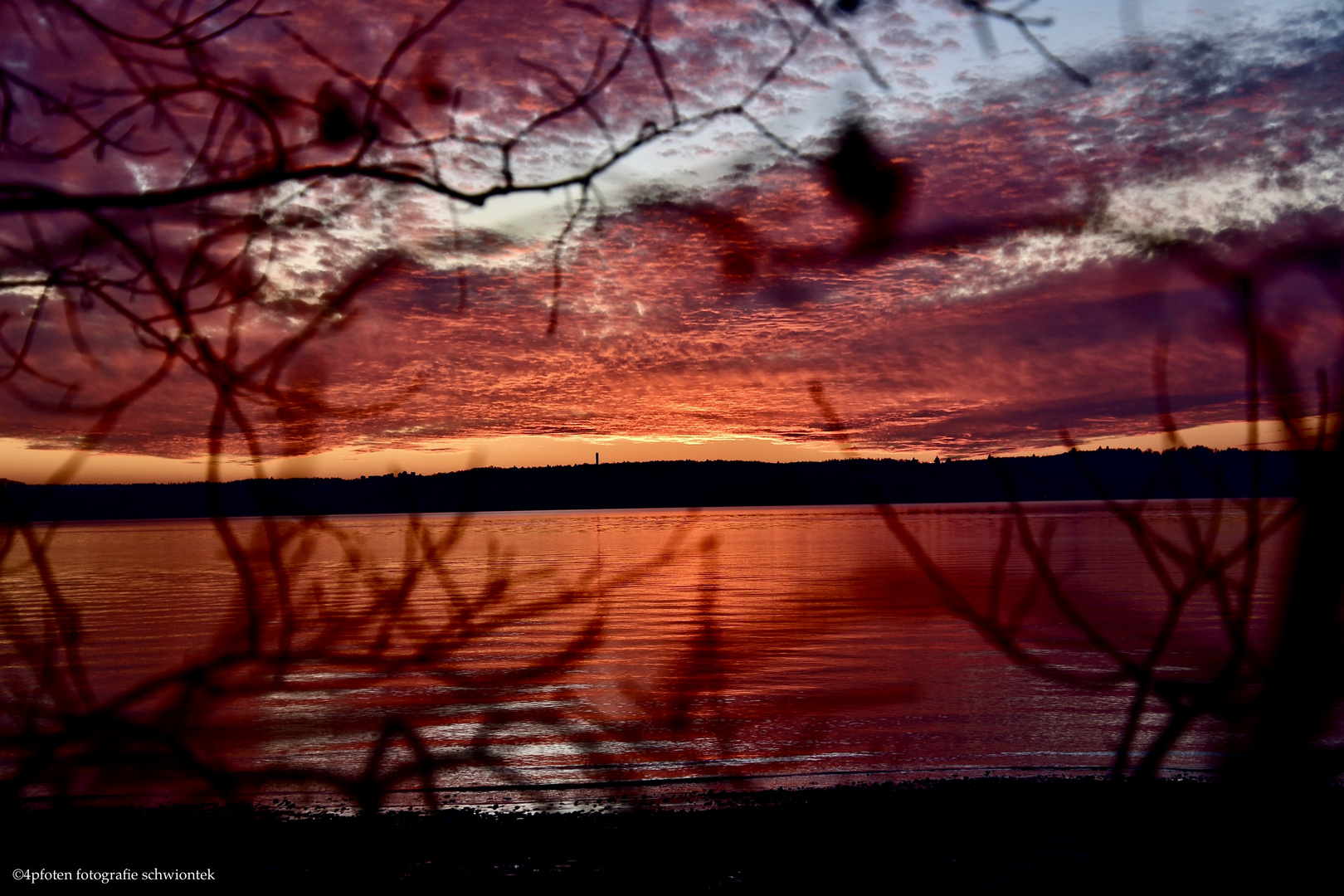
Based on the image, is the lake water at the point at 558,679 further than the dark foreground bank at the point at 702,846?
No

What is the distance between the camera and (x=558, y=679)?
1163 centimetres

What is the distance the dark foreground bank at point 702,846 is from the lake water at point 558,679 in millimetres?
417

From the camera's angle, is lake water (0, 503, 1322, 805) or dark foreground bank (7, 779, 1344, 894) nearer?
lake water (0, 503, 1322, 805)

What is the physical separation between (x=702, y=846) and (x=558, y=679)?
257 inches

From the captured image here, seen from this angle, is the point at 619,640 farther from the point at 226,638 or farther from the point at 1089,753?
the point at 226,638

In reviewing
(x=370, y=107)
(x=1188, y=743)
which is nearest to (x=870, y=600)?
(x=1188, y=743)

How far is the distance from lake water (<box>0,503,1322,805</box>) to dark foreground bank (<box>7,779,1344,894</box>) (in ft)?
1.37

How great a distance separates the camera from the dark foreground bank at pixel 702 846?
4.39m

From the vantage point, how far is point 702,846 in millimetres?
5387

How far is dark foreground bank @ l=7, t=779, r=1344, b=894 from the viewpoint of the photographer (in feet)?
14.4

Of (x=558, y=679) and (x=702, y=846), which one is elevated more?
(x=702, y=846)

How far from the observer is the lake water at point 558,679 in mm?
1430

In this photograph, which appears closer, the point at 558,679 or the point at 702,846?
the point at 702,846

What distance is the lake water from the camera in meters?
1.43
